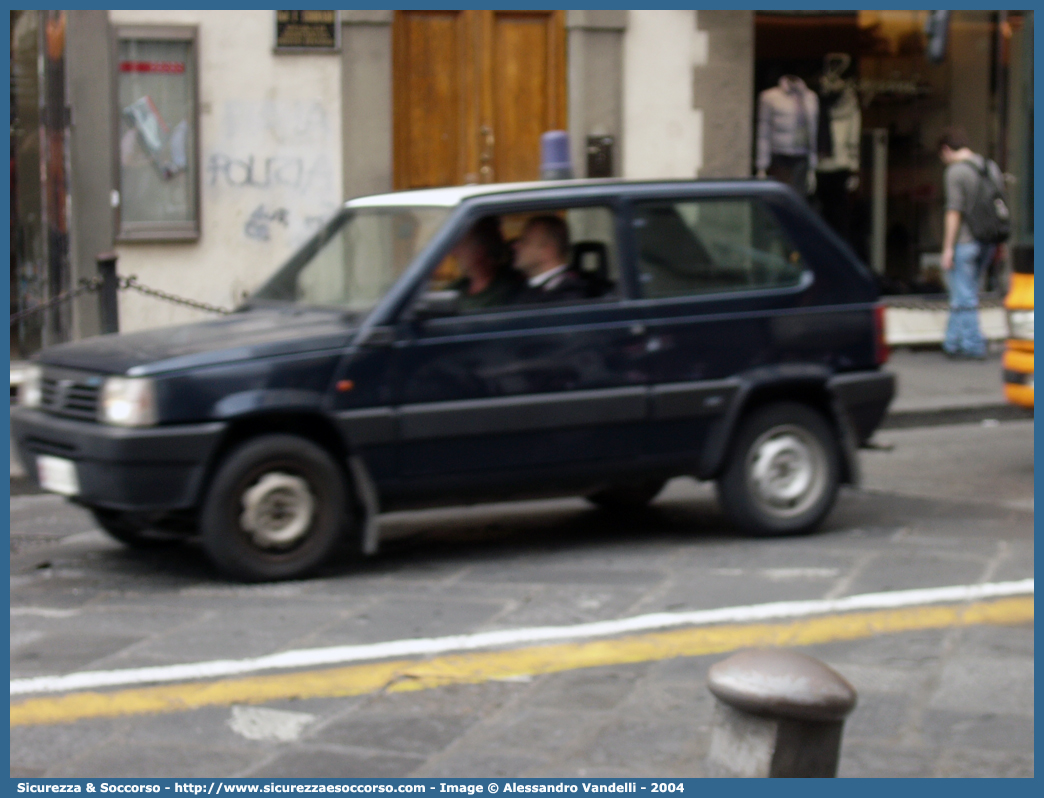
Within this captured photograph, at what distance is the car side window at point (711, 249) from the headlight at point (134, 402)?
218 centimetres

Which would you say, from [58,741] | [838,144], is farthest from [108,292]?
[838,144]

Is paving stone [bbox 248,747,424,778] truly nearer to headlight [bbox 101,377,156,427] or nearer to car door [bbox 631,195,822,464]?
headlight [bbox 101,377,156,427]

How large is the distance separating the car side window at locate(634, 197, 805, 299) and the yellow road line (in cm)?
186

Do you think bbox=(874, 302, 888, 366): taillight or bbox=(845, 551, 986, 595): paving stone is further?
bbox=(874, 302, 888, 366): taillight

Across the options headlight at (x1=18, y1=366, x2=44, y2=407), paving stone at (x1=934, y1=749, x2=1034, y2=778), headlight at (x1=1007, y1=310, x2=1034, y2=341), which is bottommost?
paving stone at (x1=934, y1=749, x2=1034, y2=778)

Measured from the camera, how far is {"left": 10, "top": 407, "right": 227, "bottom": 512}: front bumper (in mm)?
6043

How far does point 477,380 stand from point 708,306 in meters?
1.14

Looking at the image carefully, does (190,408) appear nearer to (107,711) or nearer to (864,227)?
(107,711)

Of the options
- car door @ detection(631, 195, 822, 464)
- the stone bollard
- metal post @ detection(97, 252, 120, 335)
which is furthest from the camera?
metal post @ detection(97, 252, 120, 335)

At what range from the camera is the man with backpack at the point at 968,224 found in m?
13.7

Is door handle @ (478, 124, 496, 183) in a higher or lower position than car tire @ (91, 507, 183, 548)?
higher

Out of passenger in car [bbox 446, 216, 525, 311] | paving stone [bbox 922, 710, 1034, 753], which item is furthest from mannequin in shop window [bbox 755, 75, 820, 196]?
paving stone [bbox 922, 710, 1034, 753]
